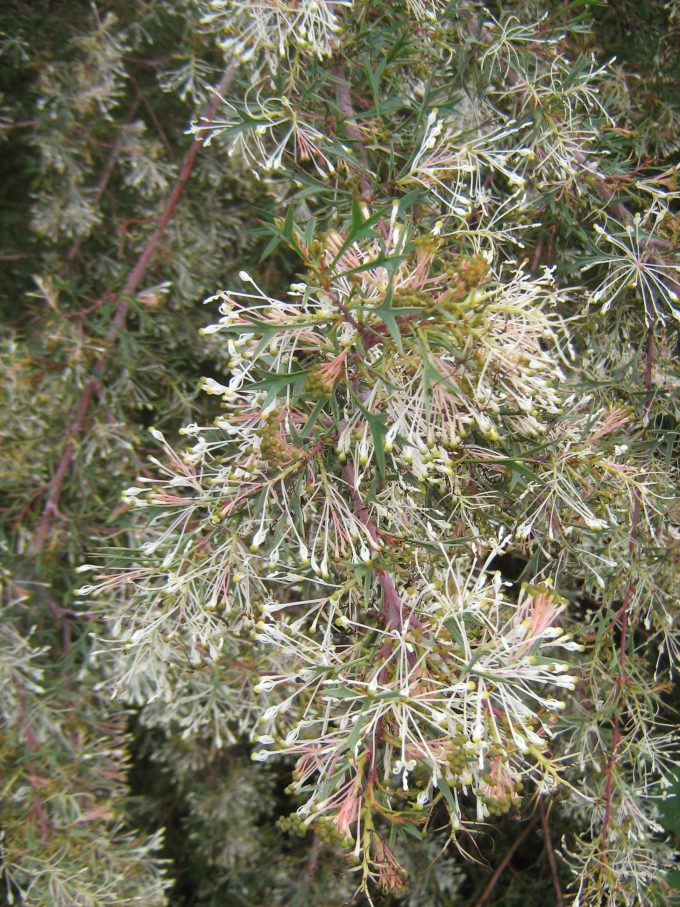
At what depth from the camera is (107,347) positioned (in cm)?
181

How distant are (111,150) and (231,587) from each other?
4.63ft

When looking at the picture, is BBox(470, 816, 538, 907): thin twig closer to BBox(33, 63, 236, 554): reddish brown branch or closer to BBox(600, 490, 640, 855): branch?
BBox(600, 490, 640, 855): branch

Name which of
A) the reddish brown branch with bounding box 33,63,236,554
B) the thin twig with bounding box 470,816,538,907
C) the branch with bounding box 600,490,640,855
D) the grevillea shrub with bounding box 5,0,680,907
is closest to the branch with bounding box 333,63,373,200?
the grevillea shrub with bounding box 5,0,680,907

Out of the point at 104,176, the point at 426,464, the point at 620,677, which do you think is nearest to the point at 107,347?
the point at 104,176

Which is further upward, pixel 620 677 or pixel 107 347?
pixel 107 347

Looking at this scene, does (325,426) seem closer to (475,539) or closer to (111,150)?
(475,539)

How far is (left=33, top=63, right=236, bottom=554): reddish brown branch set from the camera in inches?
70.2

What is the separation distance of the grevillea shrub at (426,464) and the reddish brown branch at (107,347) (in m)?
0.20

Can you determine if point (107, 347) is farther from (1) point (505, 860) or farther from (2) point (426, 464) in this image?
(1) point (505, 860)

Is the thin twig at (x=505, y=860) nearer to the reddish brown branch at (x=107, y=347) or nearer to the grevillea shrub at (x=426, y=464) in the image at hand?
the grevillea shrub at (x=426, y=464)

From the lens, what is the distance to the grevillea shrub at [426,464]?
908 millimetres

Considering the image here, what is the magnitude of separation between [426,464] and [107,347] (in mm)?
1105

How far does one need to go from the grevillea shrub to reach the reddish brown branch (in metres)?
0.20

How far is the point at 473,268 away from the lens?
88cm
